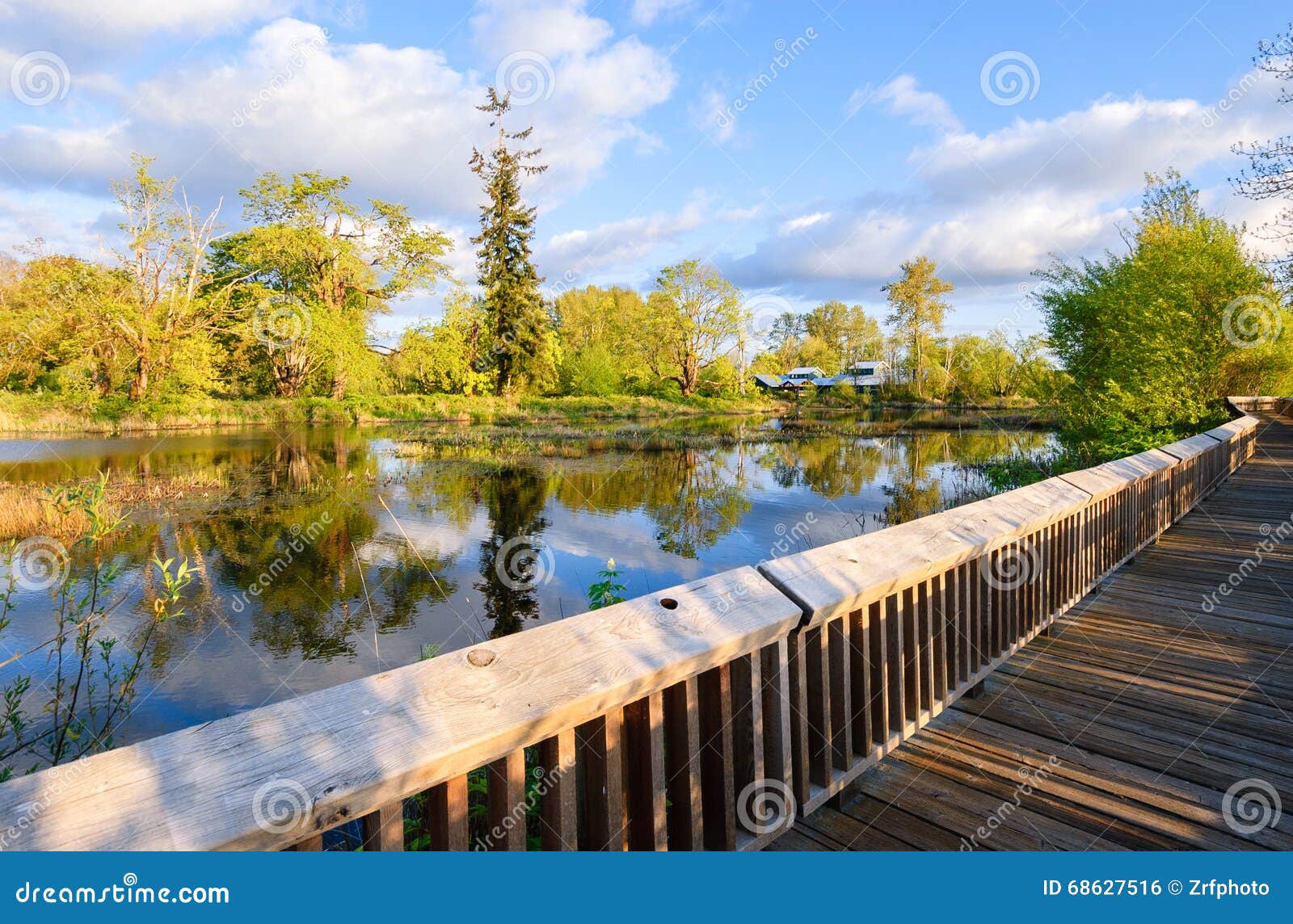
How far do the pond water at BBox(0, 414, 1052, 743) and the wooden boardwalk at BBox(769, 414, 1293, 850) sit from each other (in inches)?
192

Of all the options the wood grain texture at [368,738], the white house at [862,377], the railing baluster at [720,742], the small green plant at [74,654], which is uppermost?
the white house at [862,377]

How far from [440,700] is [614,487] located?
14481mm

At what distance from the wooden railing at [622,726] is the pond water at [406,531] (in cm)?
405

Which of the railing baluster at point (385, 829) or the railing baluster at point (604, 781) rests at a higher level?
the railing baluster at point (385, 829)

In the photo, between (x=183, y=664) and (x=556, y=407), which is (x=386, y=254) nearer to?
(x=556, y=407)

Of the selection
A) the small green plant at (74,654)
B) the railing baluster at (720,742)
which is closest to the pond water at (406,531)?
the small green plant at (74,654)

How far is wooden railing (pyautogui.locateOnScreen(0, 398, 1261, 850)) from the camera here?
0.96 metres

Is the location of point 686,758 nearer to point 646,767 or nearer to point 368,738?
point 646,767

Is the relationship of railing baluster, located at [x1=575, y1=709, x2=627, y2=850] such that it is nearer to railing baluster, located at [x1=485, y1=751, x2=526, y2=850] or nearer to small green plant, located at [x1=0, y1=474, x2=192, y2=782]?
railing baluster, located at [x1=485, y1=751, x2=526, y2=850]

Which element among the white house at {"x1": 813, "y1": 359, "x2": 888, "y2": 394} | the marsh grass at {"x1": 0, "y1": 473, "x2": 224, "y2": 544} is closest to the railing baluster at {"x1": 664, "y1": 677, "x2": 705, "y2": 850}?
the marsh grass at {"x1": 0, "y1": 473, "x2": 224, "y2": 544}

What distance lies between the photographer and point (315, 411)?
35.1 m

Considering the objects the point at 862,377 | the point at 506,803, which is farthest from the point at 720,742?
the point at 862,377

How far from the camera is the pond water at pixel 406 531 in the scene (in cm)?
654

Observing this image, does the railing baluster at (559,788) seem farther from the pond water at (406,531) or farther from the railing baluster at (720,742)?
the pond water at (406,531)
